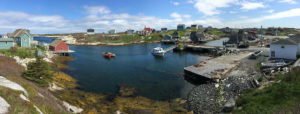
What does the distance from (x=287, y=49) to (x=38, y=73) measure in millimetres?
41077

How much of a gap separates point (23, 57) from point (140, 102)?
1361 inches

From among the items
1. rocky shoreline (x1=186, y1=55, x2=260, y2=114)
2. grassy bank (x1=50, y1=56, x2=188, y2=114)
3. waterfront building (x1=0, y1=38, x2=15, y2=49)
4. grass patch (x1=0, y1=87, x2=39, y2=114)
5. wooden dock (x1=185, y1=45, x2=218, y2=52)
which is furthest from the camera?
wooden dock (x1=185, y1=45, x2=218, y2=52)

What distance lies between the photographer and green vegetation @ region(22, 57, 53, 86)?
71.1 ft

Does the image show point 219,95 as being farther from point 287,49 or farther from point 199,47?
point 199,47

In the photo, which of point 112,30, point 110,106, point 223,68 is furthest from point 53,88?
point 112,30

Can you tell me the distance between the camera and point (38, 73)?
2241cm

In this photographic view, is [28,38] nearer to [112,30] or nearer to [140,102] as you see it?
[140,102]

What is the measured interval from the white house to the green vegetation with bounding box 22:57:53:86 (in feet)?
129

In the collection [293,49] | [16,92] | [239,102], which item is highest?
[293,49]

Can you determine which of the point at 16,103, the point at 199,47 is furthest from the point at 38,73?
the point at 199,47

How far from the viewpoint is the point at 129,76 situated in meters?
32.3

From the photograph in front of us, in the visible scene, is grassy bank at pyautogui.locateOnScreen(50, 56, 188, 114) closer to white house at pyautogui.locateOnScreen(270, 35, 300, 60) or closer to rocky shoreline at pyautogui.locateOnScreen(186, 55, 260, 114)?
rocky shoreline at pyautogui.locateOnScreen(186, 55, 260, 114)

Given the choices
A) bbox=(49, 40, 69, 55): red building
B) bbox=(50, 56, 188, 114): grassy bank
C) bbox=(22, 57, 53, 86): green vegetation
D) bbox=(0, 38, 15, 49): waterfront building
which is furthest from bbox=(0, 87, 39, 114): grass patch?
bbox=(49, 40, 69, 55): red building

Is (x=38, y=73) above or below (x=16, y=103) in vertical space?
below
